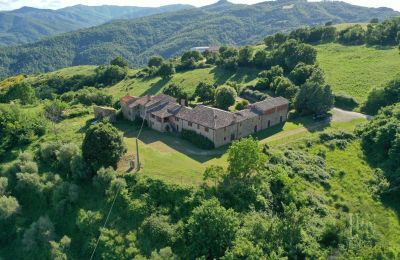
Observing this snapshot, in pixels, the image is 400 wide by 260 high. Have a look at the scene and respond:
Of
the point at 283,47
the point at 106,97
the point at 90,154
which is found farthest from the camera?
the point at 283,47

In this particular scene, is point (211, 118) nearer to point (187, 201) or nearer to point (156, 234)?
point (187, 201)

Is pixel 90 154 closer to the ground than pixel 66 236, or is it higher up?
higher up

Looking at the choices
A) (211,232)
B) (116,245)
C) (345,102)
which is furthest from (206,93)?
(116,245)

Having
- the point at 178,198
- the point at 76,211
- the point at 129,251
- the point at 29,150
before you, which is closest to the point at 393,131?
the point at 178,198

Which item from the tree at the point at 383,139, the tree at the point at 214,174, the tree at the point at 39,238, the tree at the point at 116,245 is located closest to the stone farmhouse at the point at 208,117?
the tree at the point at 214,174

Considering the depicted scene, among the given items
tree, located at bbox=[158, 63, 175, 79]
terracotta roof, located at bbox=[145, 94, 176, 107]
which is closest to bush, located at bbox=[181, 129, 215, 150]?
terracotta roof, located at bbox=[145, 94, 176, 107]

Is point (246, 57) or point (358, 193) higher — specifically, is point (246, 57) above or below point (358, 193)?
above

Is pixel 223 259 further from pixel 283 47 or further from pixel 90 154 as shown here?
pixel 283 47
